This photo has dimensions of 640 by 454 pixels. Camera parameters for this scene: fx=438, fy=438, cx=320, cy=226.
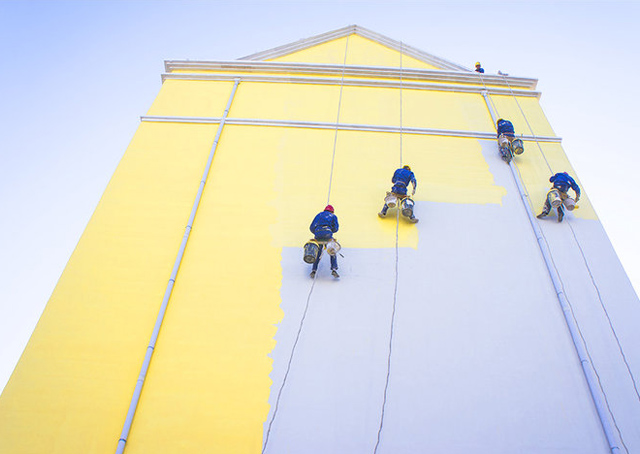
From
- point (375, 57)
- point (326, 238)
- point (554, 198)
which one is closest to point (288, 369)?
point (326, 238)

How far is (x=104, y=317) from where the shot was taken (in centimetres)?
586

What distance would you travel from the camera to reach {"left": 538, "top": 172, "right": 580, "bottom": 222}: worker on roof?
6945 millimetres

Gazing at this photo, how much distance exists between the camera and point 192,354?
555 centimetres

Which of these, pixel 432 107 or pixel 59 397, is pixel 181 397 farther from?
pixel 432 107

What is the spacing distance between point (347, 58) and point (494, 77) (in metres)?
3.39

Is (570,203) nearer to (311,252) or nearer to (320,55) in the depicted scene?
(311,252)

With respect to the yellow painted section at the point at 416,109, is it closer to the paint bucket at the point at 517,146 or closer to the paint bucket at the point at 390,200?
the paint bucket at the point at 517,146

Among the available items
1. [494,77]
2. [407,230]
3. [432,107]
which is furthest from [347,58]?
[407,230]

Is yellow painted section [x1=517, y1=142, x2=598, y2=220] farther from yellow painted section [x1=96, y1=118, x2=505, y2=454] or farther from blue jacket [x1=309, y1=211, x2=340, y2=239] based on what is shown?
blue jacket [x1=309, y1=211, x2=340, y2=239]

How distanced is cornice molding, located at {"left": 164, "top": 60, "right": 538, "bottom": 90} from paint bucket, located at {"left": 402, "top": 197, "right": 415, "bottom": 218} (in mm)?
4236

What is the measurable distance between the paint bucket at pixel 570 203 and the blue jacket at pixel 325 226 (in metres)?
3.63

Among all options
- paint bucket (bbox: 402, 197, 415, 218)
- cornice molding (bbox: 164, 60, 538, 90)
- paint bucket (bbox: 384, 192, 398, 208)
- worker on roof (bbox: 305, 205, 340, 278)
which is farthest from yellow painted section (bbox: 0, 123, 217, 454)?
paint bucket (bbox: 402, 197, 415, 218)

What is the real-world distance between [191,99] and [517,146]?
6.56 meters

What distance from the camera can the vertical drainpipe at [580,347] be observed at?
484cm
